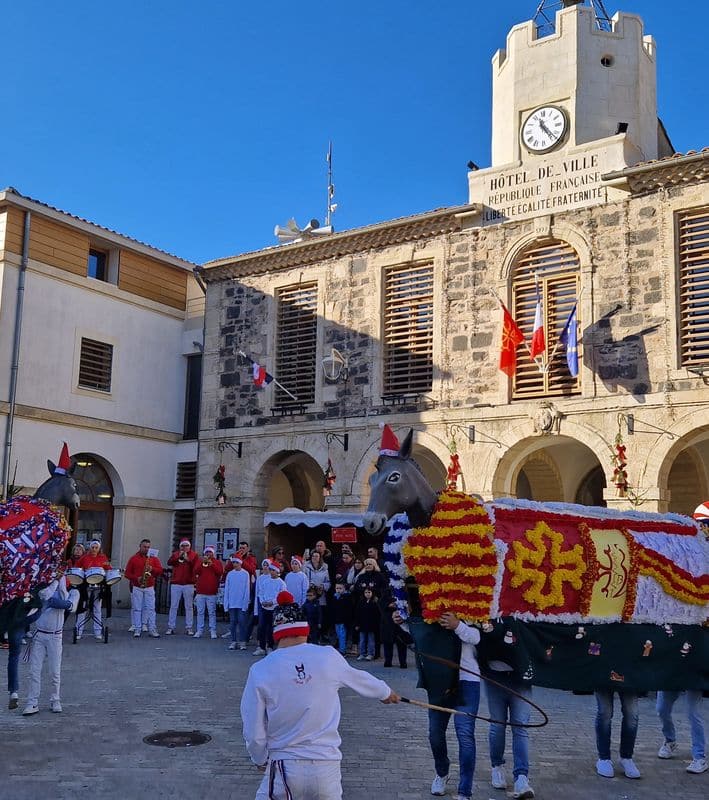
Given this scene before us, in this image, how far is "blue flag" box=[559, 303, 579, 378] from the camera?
54.7 feet

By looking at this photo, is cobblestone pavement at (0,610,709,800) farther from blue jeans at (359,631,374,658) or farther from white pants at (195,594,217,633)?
white pants at (195,594,217,633)

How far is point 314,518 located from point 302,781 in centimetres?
1458

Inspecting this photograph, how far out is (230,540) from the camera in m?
21.2

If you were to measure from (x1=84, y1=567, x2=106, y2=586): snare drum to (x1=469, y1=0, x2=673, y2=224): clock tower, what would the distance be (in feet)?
33.9

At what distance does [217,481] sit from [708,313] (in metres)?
Answer: 11.6

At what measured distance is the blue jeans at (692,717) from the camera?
293 inches

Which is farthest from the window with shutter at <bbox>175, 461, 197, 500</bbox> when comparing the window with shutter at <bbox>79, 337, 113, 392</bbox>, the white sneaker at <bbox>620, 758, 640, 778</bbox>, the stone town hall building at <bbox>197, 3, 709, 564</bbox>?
the white sneaker at <bbox>620, 758, 640, 778</bbox>

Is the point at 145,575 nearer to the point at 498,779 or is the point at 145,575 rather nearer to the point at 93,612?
the point at 93,612

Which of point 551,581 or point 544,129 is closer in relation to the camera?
point 551,581

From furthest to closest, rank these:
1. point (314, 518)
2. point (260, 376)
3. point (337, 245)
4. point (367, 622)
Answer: point (337, 245) → point (260, 376) → point (314, 518) → point (367, 622)

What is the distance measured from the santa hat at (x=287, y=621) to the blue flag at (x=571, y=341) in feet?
39.9

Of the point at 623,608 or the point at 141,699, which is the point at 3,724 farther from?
the point at 623,608

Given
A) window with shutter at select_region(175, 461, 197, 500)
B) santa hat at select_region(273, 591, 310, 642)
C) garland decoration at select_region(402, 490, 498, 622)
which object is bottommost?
santa hat at select_region(273, 591, 310, 642)

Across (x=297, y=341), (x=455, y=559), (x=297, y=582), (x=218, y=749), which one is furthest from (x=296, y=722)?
(x=297, y=341)
